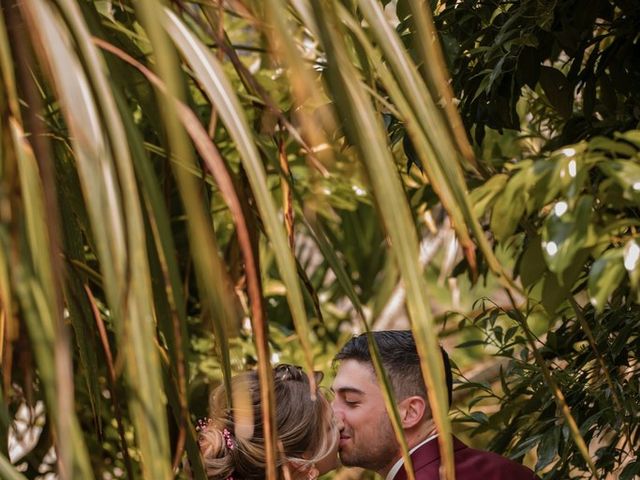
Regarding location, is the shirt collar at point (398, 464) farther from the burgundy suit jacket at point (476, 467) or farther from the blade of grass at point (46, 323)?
the blade of grass at point (46, 323)

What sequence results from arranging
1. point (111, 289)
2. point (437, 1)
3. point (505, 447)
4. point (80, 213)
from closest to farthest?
point (111, 289), point (80, 213), point (437, 1), point (505, 447)

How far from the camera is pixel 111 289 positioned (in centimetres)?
63

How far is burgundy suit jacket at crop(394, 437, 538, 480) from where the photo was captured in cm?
149

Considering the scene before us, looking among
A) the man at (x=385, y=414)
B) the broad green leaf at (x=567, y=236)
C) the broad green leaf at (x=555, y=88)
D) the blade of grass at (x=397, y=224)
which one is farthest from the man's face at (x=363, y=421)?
the blade of grass at (x=397, y=224)

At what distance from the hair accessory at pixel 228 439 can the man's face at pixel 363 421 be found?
17 centimetres

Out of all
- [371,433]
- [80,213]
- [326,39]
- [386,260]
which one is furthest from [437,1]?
[386,260]

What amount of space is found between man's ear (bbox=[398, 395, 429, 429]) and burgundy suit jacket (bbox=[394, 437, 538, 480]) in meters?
0.06

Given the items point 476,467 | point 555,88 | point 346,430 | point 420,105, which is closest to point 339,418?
point 346,430

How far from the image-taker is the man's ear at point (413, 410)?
1.60 m

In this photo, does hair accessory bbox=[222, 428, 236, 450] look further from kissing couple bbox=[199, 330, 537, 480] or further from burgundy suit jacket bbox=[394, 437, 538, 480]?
burgundy suit jacket bbox=[394, 437, 538, 480]

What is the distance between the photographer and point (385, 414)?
5.25 feet

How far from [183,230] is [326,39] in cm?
238

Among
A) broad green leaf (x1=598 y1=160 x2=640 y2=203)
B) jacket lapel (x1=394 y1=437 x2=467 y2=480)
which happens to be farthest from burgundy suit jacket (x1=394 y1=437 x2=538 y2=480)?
broad green leaf (x1=598 y1=160 x2=640 y2=203)

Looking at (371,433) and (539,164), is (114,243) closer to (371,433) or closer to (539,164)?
(539,164)
